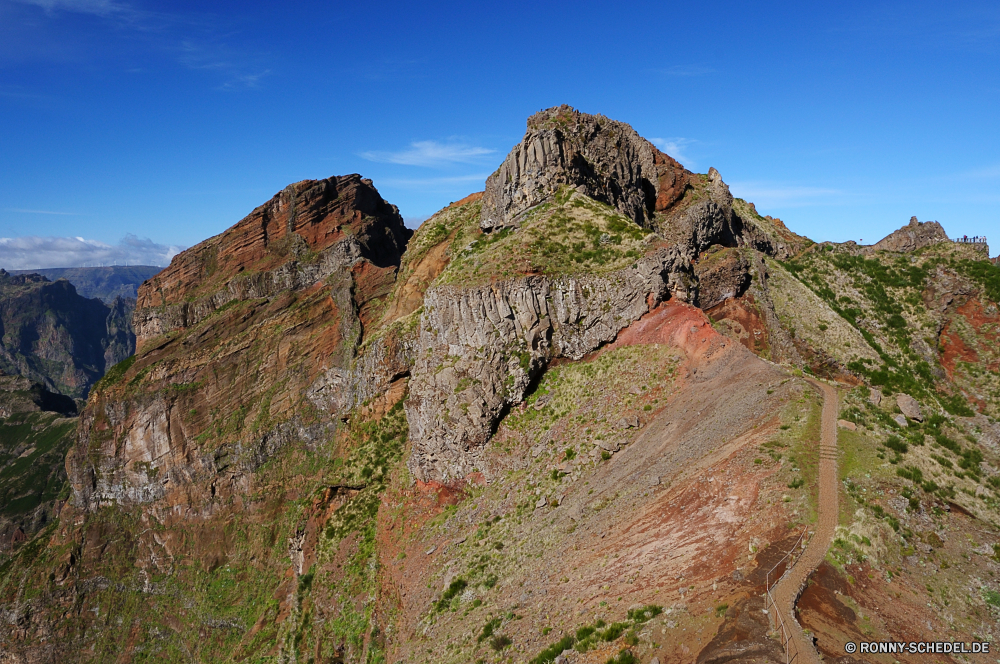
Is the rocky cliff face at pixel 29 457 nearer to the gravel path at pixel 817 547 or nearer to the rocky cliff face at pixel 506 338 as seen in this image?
the rocky cliff face at pixel 506 338

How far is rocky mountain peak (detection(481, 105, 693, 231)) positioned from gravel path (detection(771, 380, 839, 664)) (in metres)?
34.5

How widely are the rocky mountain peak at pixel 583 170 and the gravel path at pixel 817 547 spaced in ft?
113

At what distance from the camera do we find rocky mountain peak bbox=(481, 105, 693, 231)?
55.9 metres

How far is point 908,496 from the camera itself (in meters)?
25.3

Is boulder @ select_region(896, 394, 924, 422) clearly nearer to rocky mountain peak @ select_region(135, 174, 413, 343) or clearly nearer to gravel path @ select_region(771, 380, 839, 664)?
gravel path @ select_region(771, 380, 839, 664)

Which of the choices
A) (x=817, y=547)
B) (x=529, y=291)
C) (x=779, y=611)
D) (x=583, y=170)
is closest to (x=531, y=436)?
(x=529, y=291)

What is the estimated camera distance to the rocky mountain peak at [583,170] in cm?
5594

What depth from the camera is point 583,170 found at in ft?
190

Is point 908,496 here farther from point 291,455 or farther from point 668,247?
point 291,455

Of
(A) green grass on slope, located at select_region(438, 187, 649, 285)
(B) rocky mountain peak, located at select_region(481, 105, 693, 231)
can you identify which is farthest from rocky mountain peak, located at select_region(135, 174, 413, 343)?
(A) green grass on slope, located at select_region(438, 187, 649, 285)

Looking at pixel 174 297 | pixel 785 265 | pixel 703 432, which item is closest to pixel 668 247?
pixel 703 432

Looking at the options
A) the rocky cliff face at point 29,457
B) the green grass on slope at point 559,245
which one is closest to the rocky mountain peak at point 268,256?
the green grass on slope at point 559,245

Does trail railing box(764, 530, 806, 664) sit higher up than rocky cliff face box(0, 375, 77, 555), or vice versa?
trail railing box(764, 530, 806, 664)

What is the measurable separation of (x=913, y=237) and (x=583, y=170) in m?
45.0
